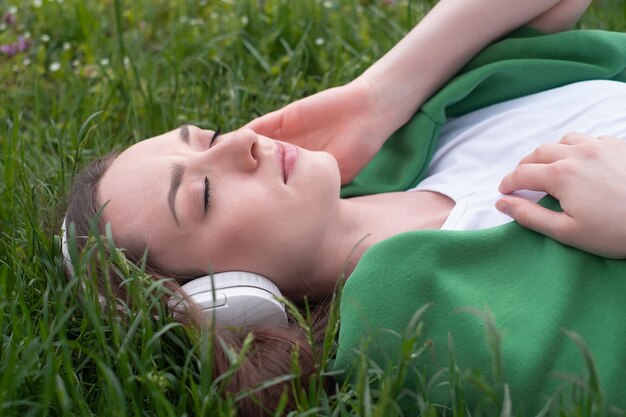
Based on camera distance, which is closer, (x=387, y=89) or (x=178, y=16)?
(x=387, y=89)

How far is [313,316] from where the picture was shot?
7.43 ft

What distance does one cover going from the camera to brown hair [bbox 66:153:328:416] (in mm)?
1926

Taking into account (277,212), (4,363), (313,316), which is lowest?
(313,316)

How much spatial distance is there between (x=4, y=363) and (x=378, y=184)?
4.25 ft

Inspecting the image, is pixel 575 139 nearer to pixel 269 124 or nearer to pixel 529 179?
pixel 529 179

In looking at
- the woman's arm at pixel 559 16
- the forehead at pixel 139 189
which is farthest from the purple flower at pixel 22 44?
the woman's arm at pixel 559 16

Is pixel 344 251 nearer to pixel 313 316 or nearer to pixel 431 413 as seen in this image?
pixel 313 316

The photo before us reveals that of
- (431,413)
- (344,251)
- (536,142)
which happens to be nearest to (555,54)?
(536,142)

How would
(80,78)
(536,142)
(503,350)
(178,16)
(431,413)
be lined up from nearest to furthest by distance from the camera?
(431,413) → (503,350) → (536,142) → (80,78) → (178,16)

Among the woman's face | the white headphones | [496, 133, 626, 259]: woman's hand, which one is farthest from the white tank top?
the white headphones

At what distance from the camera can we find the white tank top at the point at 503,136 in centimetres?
232

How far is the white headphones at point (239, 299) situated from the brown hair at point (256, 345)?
1.4 inches

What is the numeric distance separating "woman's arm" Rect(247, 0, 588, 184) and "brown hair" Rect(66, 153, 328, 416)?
643 millimetres

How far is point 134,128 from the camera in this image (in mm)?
3201
